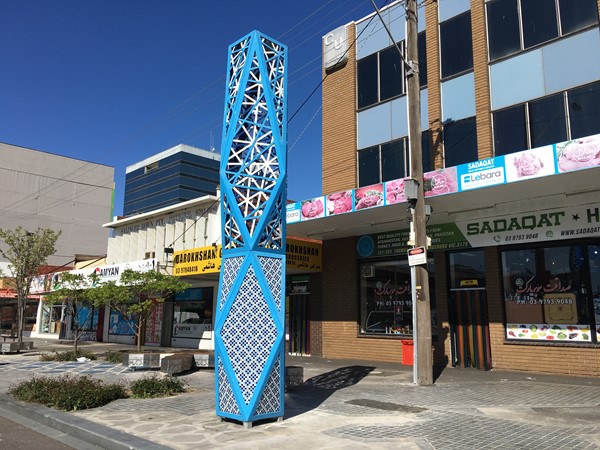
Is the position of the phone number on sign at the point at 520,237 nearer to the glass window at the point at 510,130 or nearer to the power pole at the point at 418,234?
the glass window at the point at 510,130

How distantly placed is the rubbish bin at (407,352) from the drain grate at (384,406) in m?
5.72

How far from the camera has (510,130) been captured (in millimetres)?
14234

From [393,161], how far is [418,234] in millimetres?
6053

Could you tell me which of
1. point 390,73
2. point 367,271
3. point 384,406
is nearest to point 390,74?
point 390,73

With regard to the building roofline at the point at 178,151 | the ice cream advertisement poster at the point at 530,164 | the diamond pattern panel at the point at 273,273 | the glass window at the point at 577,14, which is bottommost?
the diamond pattern panel at the point at 273,273

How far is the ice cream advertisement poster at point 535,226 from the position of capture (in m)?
12.3

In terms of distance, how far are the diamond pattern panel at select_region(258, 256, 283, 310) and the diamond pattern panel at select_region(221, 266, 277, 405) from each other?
21 cm

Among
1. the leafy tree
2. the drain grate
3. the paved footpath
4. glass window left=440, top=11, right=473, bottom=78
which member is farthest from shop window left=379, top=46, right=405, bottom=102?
the leafy tree

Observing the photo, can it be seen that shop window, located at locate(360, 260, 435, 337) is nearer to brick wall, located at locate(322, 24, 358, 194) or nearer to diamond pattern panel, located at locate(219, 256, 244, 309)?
brick wall, located at locate(322, 24, 358, 194)

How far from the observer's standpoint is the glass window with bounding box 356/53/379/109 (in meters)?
18.0

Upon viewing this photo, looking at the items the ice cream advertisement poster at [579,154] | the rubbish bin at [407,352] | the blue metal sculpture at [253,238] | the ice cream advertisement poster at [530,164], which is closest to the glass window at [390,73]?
the ice cream advertisement poster at [530,164]

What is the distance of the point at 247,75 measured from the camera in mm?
8367

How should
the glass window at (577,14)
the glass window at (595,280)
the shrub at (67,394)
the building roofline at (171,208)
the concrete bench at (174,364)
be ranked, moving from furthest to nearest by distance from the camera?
the building roofline at (171,208), the glass window at (577,14), the concrete bench at (174,364), the glass window at (595,280), the shrub at (67,394)

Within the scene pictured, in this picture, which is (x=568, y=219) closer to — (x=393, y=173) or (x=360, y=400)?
(x=393, y=173)
